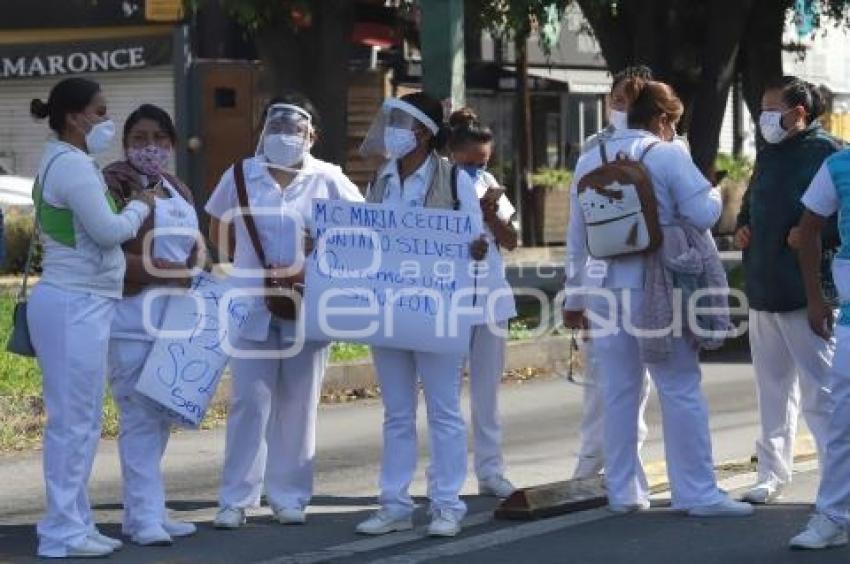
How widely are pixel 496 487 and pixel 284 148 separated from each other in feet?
6.80

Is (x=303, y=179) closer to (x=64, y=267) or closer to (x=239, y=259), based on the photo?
(x=239, y=259)

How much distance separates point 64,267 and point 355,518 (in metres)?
1.97

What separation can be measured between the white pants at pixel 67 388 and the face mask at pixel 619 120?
2561 millimetres

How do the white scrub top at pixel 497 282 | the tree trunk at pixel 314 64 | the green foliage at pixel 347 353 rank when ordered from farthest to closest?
1. the tree trunk at pixel 314 64
2. the green foliage at pixel 347 353
3. the white scrub top at pixel 497 282

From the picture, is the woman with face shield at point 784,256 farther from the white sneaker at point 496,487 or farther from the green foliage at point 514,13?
the green foliage at point 514,13

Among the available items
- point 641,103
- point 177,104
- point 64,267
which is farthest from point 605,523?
point 177,104

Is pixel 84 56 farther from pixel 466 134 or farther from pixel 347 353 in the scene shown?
pixel 466 134

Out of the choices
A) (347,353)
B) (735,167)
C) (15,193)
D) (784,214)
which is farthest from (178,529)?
(735,167)

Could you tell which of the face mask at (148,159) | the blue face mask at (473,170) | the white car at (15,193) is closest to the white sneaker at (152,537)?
the face mask at (148,159)

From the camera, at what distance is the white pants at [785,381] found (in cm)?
851

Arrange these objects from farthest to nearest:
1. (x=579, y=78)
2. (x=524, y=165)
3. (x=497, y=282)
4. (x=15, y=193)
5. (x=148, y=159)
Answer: (x=579, y=78)
(x=524, y=165)
(x=15, y=193)
(x=497, y=282)
(x=148, y=159)

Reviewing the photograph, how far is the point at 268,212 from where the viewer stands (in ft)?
27.0

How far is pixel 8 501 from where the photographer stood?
9.15 m

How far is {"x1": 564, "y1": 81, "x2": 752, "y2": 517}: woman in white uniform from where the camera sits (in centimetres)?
826
